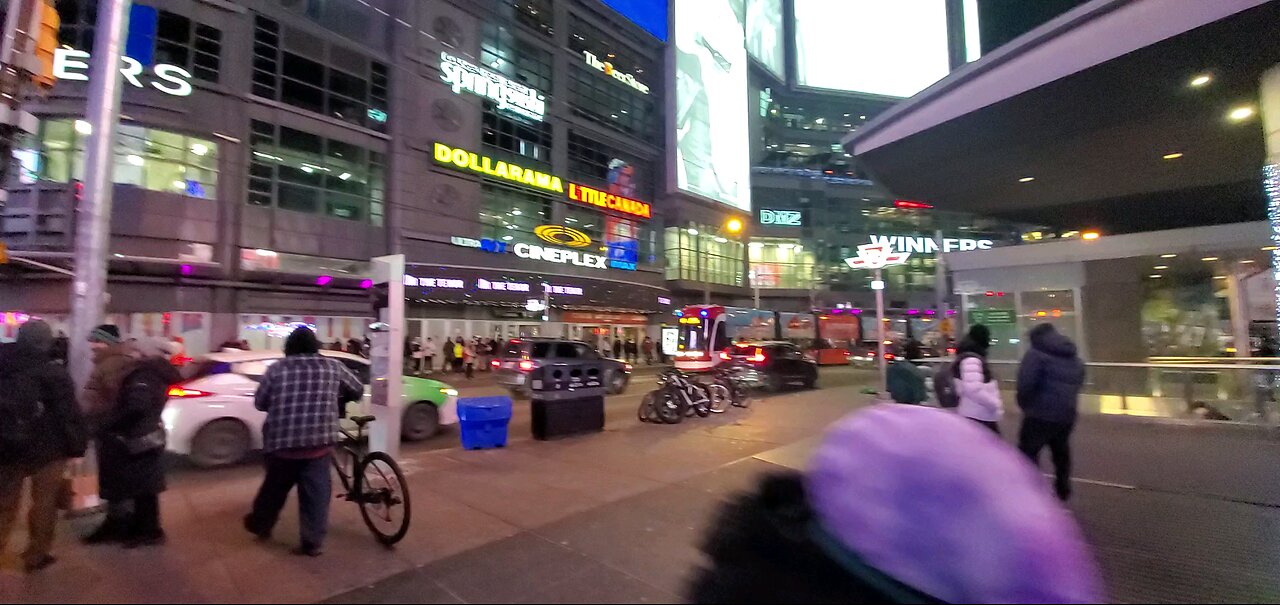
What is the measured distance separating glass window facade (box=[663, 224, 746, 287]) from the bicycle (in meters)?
35.2

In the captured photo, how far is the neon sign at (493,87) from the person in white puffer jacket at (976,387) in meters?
27.8

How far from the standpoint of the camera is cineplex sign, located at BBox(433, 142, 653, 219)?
93.4 ft

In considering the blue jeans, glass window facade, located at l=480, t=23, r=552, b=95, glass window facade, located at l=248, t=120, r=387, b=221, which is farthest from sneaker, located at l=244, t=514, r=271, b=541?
glass window facade, located at l=480, t=23, r=552, b=95

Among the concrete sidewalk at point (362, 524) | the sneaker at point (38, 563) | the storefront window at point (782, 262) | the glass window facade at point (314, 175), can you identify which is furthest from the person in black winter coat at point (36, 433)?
the storefront window at point (782, 262)

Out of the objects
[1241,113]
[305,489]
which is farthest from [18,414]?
[1241,113]

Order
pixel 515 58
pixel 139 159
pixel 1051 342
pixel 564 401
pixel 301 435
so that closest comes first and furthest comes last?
pixel 301 435, pixel 1051 342, pixel 564 401, pixel 139 159, pixel 515 58

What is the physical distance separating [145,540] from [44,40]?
6.20m

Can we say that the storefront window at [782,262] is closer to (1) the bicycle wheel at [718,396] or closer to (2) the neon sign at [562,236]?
(2) the neon sign at [562,236]

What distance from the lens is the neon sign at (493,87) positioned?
28.8 meters

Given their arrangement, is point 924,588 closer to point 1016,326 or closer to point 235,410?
point 235,410

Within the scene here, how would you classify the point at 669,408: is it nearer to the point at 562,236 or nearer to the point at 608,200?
the point at 562,236

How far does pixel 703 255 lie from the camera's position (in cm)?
4628

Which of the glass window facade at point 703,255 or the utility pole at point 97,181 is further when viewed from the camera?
the glass window facade at point 703,255

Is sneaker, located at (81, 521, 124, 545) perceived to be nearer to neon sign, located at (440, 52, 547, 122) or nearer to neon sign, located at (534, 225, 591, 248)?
neon sign, located at (440, 52, 547, 122)
